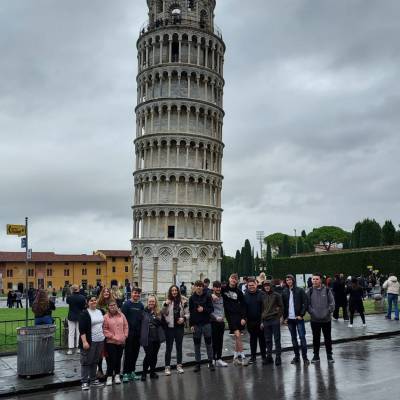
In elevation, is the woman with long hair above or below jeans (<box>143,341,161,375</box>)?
above

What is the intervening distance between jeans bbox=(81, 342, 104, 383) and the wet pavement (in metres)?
0.34

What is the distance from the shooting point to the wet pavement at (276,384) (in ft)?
31.8

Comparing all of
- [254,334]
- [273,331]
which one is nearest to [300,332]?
[273,331]

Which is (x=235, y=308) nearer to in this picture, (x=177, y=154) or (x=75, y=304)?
(x=75, y=304)

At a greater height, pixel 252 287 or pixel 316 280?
pixel 316 280

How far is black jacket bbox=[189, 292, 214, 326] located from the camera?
12312mm

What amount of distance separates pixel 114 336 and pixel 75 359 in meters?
3.59

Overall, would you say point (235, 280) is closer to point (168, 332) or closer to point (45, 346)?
point (168, 332)

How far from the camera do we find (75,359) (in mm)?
13992

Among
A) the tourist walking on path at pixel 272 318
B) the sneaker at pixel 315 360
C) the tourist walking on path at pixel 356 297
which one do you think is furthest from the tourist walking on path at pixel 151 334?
the tourist walking on path at pixel 356 297

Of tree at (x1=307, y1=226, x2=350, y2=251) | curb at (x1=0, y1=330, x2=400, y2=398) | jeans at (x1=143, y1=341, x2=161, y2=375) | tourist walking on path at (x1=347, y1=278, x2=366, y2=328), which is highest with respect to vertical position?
tree at (x1=307, y1=226, x2=350, y2=251)

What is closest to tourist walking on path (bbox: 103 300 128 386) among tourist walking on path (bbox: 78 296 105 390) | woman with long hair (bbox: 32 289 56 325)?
tourist walking on path (bbox: 78 296 105 390)

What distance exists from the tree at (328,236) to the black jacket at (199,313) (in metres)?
120

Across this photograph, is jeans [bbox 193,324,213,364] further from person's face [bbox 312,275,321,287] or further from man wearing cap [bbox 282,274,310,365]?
person's face [bbox 312,275,321,287]
